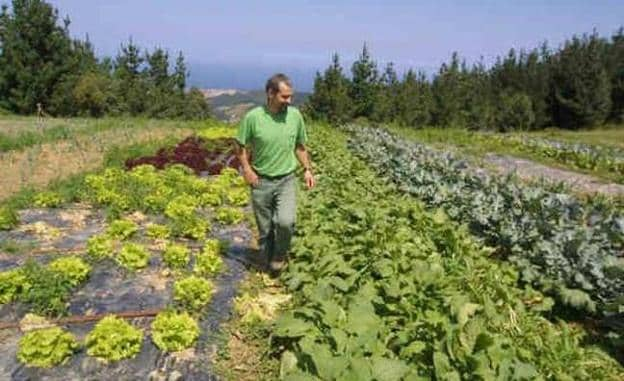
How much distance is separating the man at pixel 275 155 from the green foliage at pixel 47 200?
4268 mm

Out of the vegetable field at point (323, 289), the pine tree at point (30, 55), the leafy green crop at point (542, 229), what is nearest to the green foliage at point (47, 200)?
the vegetable field at point (323, 289)

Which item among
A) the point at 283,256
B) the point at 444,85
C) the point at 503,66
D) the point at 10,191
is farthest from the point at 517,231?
the point at 503,66

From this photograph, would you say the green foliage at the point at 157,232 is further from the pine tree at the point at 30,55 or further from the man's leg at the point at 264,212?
the pine tree at the point at 30,55

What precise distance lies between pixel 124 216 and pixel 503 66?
54065 millimetres

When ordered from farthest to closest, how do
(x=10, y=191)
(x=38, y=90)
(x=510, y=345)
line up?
(x=38, y=90), (x=10, y=191), (x=510, y=345)

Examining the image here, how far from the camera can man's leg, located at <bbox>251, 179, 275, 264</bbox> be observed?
586 cm

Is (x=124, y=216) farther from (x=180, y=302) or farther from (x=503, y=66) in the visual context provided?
(x=503, y=66)

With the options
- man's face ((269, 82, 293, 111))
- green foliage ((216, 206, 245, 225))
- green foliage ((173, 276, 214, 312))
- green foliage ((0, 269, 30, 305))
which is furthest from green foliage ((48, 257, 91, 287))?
green foliage ((216, 206, 245, 225))

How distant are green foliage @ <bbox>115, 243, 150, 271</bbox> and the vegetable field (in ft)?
0.07

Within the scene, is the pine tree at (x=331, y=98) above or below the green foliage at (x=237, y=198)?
above

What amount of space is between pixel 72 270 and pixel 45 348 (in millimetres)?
1441

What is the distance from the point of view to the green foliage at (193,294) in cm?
520

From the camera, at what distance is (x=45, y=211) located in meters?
8.68

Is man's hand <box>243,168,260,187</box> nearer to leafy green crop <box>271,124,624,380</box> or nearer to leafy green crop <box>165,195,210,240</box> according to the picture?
leafy green crop <box>271,124,624,380</box>
